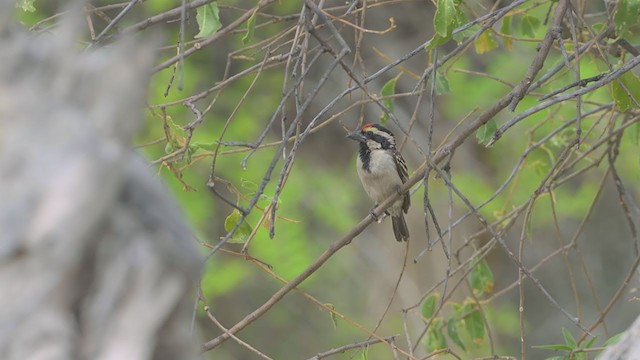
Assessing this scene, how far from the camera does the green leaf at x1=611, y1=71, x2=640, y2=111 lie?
10.7 feet

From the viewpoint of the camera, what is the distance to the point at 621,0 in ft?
10.5

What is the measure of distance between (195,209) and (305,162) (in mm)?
1660

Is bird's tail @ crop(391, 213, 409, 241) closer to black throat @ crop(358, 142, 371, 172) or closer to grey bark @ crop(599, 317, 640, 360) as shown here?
black throat @ crop(358, 142, 371, 172)

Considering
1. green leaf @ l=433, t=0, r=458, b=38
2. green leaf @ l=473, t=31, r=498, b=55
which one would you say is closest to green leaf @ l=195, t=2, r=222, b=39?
green leaf @ l=433, t=0, r=458, b=38

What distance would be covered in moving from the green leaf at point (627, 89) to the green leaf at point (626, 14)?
0.46ft

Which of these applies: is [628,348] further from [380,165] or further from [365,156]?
[365,156]

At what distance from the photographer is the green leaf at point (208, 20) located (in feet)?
10.4

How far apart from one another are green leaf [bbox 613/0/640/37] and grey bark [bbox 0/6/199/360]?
1830mm

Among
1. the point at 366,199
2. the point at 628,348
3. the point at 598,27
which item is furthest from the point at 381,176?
the point at 366,199

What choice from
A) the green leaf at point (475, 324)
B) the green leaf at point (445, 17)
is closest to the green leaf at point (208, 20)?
the green leaf at point (445, 17)

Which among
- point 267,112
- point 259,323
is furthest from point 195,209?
point 259,323

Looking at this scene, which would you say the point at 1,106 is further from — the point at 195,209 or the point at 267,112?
the point at 267,112

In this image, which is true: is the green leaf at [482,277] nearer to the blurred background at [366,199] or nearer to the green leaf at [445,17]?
the green leaf at [445,17]

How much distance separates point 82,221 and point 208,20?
61.9 inches
